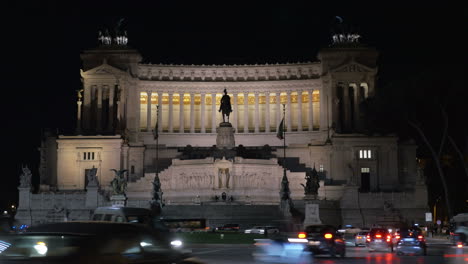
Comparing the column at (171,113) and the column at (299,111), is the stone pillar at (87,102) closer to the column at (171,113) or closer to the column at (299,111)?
the column at (171,113)

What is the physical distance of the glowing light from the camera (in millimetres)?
12516

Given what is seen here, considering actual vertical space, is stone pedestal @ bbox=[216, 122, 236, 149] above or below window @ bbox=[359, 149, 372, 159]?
above

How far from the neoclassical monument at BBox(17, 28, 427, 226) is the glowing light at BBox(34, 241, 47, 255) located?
59.3m

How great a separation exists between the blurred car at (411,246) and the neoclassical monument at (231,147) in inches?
1356

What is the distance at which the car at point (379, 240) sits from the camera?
43.4m

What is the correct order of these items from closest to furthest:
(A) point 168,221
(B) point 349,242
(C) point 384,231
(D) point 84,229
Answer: (D) point 84,229 → (C) point 384,231 → (B) point 349,242 → (A) point 168,221

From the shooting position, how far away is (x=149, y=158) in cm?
10194

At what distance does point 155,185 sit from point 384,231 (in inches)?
1421

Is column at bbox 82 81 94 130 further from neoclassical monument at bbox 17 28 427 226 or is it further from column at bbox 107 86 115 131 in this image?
column at bbox 107 86 115 131

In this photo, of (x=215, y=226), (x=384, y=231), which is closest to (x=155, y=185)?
(x=215, y=226)

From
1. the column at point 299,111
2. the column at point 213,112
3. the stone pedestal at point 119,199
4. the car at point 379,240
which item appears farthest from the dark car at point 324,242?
the column at point 213,112

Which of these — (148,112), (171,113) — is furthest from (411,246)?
(148,112)

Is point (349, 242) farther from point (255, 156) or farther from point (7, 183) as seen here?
point (7, 183)

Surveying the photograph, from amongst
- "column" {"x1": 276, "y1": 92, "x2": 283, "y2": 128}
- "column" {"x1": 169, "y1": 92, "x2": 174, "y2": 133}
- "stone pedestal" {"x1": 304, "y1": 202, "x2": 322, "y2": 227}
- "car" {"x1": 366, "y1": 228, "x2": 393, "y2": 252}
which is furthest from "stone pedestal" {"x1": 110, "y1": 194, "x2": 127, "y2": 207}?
"column" {"x1": 276, "y1": 92, "x2": 283, "y2": 128}
